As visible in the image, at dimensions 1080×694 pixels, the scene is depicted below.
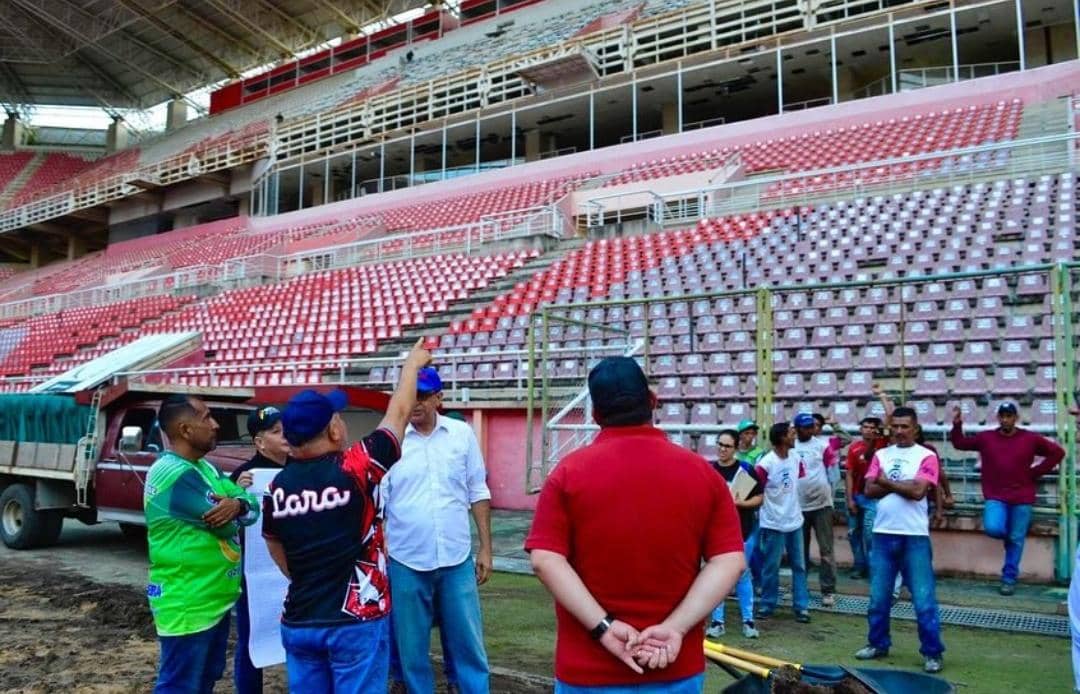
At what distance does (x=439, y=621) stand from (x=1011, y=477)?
4.81 meters

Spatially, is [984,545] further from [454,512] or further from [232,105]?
[232,105]

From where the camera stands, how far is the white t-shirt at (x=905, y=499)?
488cm

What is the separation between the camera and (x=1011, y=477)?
20.8 feet

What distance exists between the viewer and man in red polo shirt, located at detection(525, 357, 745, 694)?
208cm

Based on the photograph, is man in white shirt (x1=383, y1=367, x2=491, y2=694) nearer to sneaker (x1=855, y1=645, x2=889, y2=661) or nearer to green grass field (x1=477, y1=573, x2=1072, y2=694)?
green grass field (x1=477, y1=573, x2=1072, y2=694)

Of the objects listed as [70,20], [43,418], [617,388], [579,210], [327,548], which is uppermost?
[70,20]

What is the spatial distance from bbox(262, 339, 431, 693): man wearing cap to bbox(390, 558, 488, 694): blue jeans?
812 mm

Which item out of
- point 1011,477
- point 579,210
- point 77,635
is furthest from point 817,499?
point 579,210

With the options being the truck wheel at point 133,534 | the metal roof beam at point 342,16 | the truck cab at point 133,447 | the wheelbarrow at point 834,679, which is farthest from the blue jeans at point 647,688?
the metal roof beam at point 342,16

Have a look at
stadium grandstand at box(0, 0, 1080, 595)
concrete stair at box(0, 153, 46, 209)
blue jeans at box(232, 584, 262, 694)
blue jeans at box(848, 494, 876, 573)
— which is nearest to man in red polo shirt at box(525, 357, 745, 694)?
blue jeans at box(232, 584, 262, 694)

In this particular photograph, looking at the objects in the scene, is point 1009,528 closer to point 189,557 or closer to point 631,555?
point 631,555

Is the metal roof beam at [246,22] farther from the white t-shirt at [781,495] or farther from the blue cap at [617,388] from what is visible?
the blue cap at [617,388]

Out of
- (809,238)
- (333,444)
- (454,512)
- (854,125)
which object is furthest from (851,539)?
(854,125)

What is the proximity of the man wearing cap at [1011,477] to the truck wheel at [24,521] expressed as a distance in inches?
370
